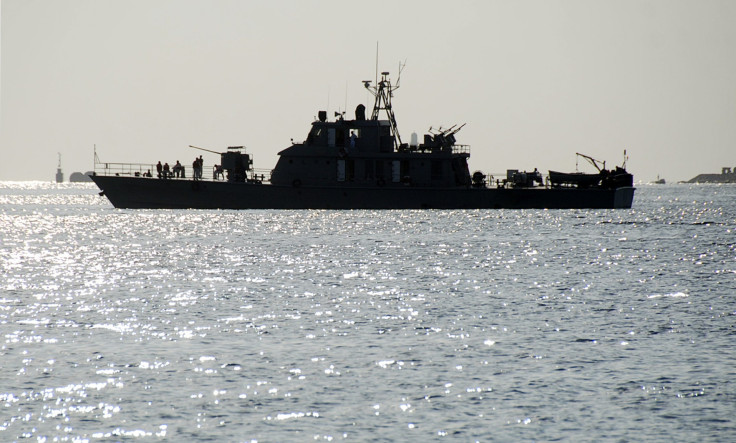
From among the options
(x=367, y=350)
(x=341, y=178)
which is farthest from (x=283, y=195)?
(x=367, y=350)

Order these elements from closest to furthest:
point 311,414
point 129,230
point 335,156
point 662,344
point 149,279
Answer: point 311,414 < point 662,344 < point 149,279 < point 129,230 < point 335,156

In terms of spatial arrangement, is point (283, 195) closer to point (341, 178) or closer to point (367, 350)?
point (341, 178)

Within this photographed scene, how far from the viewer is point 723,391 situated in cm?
1354

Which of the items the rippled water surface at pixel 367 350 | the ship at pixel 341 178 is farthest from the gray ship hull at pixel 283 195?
the rippled water surface at pixel 367 350

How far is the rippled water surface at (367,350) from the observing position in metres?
11.9

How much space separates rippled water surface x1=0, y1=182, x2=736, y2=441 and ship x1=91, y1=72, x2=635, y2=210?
27263 mm

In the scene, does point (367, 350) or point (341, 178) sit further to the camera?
point (341, 178)

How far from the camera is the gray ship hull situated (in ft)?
210

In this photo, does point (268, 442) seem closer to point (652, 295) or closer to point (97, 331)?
point (97, 331)

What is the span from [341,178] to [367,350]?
155 feet

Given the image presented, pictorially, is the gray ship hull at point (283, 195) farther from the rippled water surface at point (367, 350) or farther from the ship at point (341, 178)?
the rippled water surface at point (367, 350)

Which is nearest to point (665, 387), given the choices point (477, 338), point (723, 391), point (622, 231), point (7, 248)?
point (723, 391)

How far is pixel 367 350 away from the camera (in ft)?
54.7

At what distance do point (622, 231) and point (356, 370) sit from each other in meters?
46.3
